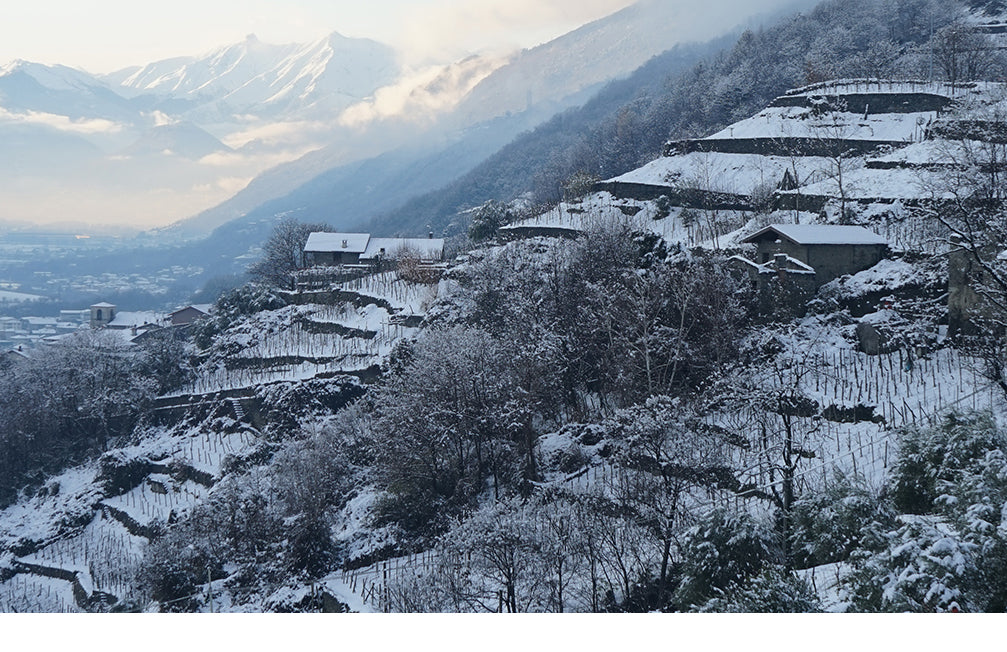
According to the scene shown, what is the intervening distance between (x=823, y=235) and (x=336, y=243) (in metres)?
24.9

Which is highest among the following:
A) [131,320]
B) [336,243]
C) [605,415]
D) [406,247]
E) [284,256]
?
[336,243]

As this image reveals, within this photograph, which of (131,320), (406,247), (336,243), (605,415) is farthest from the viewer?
(131,320)

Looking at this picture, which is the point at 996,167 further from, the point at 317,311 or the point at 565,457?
the point at 317,311

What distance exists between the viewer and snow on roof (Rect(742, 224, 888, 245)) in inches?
875

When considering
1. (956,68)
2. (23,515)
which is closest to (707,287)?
(23,515)

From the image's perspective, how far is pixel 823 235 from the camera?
22.5 meters

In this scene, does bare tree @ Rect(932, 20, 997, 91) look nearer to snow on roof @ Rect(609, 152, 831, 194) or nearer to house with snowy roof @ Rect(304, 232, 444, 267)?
snow on roof @ Rect(609, 152, 831, 194)

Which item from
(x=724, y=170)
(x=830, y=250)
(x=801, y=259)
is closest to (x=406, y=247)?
(x=724, y=170)

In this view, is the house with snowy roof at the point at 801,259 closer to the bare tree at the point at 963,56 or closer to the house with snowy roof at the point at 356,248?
the bare tree at the point at 963,56

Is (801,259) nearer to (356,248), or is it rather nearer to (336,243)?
(356,248)

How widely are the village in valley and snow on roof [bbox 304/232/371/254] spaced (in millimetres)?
3849

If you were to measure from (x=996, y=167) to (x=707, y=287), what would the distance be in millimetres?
8888

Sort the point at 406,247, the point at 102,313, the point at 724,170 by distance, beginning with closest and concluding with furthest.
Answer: the point at 724,170
the point at 406,247
the point at 102,313

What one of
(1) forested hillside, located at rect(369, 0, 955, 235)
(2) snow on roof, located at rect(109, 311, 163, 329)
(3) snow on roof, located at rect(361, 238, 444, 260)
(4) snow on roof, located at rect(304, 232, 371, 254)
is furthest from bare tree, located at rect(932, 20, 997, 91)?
(2) snow on roof, located at rect(109, 311, 163, 329)
